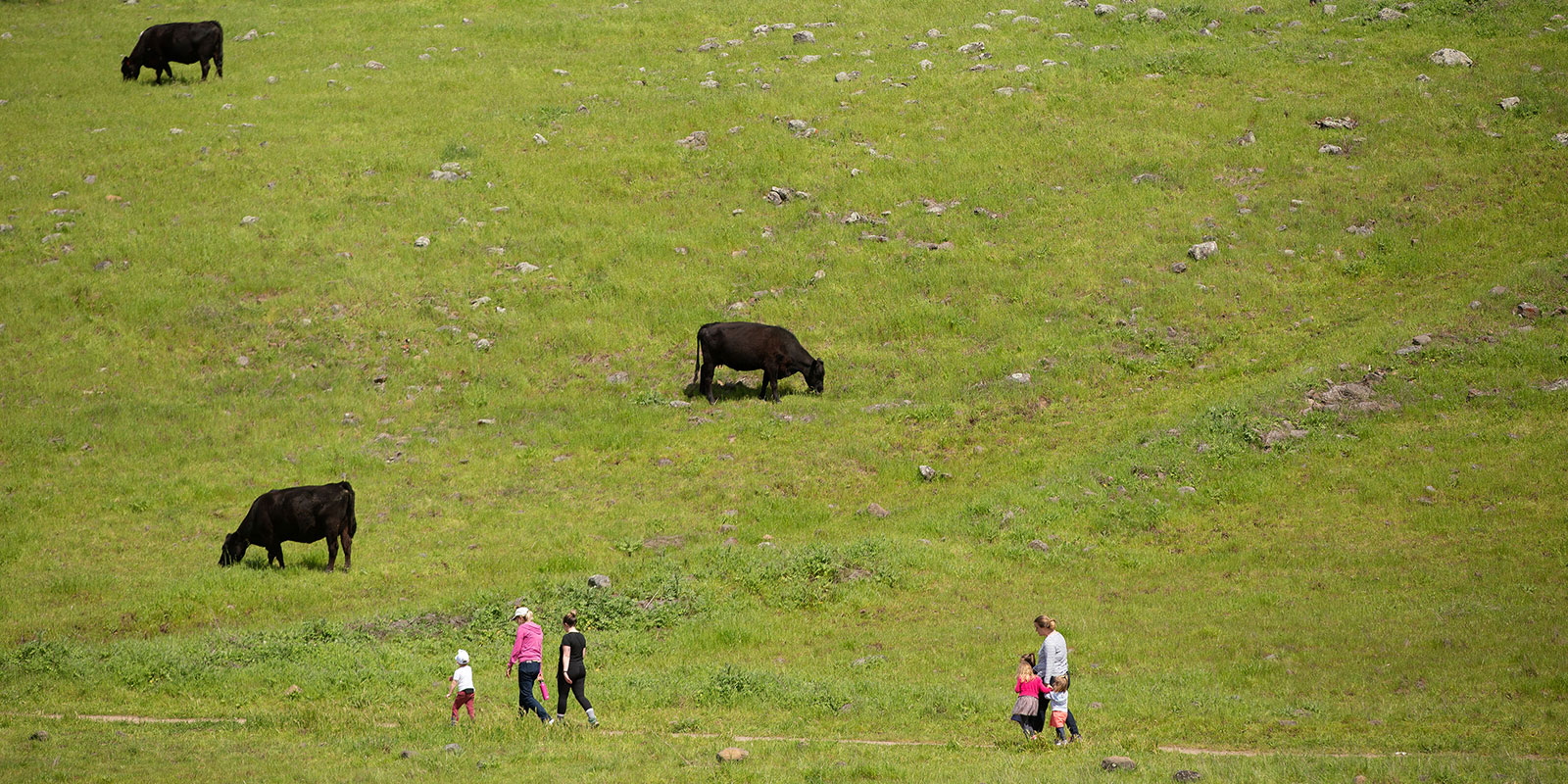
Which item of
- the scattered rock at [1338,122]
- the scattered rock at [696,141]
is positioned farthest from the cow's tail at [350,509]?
the scattered rock at [1338,122]

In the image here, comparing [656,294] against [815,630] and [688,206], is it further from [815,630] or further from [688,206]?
[815,630]

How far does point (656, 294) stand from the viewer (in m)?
35.1

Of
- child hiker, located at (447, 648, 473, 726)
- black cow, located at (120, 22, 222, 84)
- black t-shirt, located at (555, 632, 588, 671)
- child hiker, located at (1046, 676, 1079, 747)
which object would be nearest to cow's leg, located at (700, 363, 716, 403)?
black t-shirt, located at (555, 632, 588, 671)

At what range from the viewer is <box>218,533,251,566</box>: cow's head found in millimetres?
25094

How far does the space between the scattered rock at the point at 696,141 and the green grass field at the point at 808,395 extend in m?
0.42

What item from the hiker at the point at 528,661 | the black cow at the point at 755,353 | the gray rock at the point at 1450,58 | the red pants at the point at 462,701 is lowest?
the black cow at the point at 755,353

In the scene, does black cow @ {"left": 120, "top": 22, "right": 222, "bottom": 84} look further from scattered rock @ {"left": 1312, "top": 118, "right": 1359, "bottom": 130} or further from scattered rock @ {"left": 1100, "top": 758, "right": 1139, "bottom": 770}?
scattered rock @ {"left": 1100, "top": 758, "right": 1139, "bottom": 770}

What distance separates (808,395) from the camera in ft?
104

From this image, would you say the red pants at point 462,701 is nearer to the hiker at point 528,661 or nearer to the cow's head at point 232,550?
the hiker at point 528,661

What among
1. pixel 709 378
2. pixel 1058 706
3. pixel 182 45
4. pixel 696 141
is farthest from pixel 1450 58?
pixel 182 45

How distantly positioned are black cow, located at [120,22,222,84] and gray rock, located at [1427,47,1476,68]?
41799 mm

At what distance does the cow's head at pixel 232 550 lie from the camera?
25094 mm

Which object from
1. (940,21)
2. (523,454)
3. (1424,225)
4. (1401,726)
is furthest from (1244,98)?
(1401,726)

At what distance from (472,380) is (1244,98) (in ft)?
84.7
